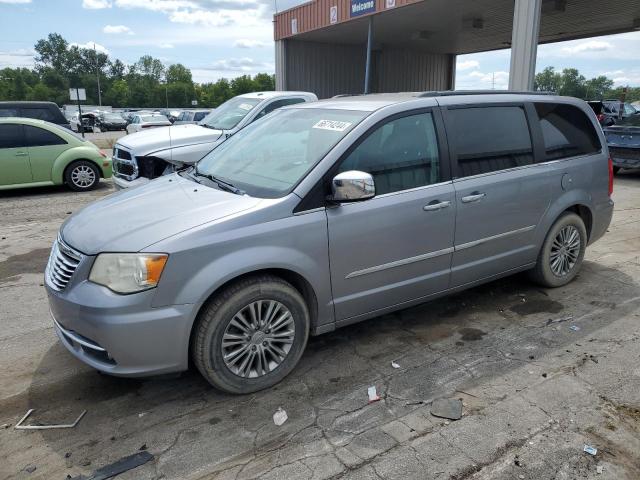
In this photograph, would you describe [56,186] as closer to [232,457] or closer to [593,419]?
[232,457]

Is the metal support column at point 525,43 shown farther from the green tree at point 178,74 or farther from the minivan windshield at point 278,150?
the green tree at point 178,74

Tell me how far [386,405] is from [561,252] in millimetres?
2768

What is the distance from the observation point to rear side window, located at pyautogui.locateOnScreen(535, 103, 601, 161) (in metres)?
4.62

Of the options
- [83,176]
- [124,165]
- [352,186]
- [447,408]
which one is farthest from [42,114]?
[447,408]

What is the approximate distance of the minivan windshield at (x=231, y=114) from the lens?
864 centimetres

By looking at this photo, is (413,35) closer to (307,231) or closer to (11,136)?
(11,136)

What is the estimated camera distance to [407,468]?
259cm

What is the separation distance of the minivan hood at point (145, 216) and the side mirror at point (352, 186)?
1.70 ft

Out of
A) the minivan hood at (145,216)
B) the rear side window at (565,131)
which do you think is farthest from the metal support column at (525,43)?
the minivan hood at (145,216)

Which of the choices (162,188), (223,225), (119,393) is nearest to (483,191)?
(223,225)

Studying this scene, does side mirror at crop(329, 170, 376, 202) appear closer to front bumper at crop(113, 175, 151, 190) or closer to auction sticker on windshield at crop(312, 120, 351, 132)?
auction sticker on windshield at crop(312, 120, 351, 132)

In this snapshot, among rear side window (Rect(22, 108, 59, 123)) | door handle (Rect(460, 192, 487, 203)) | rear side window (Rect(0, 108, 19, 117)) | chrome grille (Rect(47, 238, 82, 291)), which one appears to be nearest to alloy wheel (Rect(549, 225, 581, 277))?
door handle (Rect(460, 192, 487, 203))

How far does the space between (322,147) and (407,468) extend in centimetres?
208

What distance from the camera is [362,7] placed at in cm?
1528
